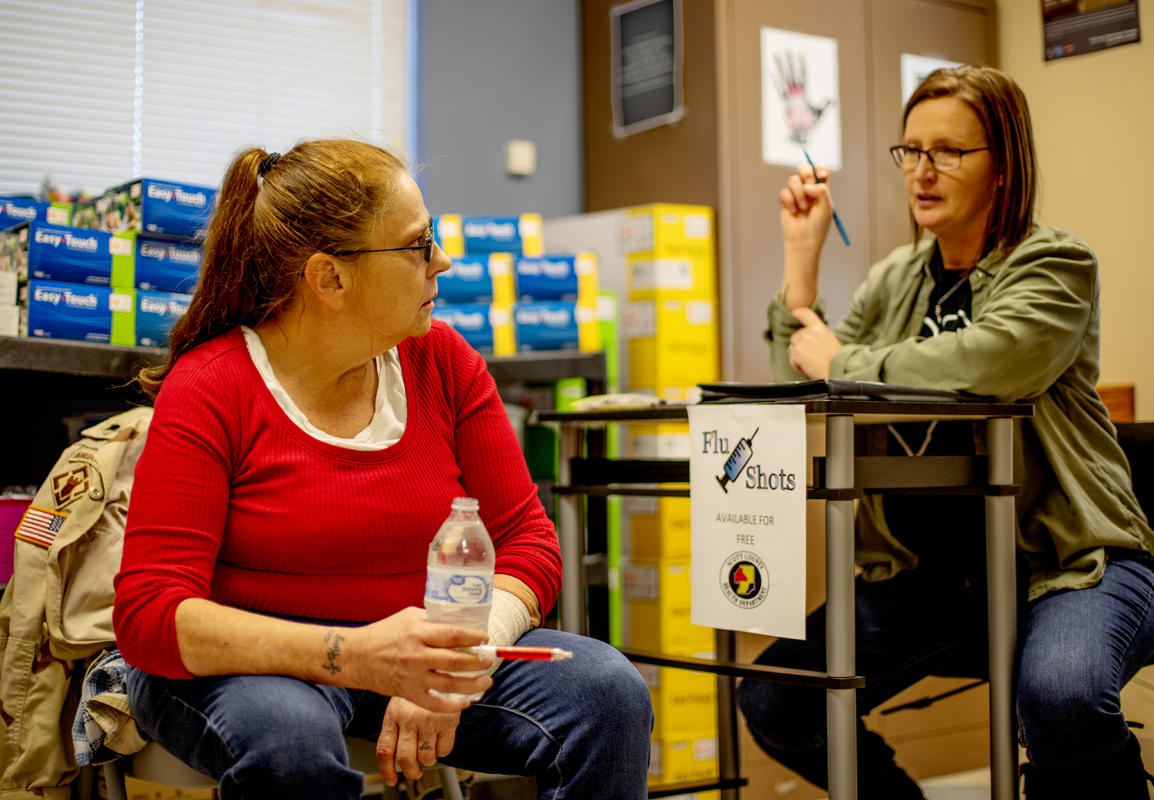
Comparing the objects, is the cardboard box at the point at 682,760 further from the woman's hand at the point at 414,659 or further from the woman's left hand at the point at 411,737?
the woman's hand at the point at 414,659

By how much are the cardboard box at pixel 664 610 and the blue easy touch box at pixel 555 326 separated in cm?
62

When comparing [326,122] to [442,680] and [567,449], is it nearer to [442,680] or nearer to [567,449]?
[567,449]

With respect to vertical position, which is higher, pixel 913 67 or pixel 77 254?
pixel 913 67

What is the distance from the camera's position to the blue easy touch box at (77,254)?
220 centimetres

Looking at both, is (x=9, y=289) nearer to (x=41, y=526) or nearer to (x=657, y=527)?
(x=41, y=526)

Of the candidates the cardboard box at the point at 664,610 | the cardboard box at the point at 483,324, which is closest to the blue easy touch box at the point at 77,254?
the cardboard box at the point at 483,324

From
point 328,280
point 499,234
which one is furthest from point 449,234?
point 328,280

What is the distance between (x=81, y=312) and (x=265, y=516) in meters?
1.09

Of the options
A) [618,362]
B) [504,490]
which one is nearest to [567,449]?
[504,490]

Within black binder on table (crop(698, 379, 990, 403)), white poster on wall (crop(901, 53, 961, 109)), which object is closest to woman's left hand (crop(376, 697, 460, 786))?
black binder on table (crop(698, 379, 990, 403))

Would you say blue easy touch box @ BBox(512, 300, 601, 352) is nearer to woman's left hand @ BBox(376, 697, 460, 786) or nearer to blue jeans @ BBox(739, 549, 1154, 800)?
blue jeans @ BBox(739, 549, 1154, 800)

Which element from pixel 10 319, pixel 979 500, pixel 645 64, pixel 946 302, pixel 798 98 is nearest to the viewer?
pixel 979 500

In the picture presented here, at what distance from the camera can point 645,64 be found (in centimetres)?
355

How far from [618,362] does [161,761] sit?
6.26 ft
